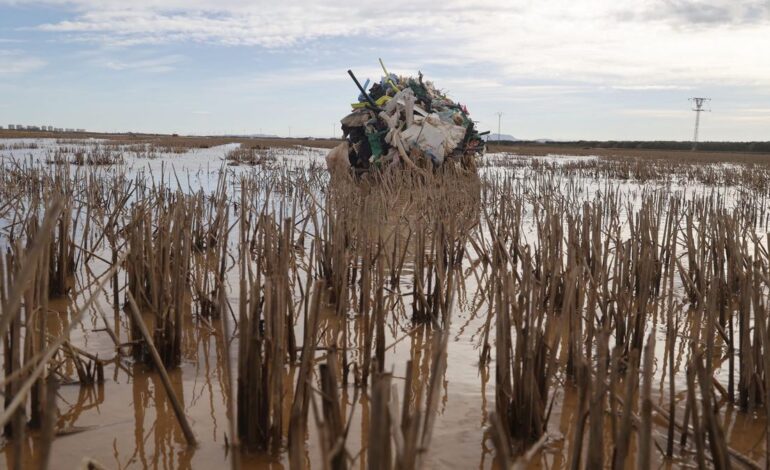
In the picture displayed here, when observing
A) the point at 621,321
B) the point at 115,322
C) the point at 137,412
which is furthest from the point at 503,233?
the point at 137,412

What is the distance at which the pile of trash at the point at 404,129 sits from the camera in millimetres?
11586

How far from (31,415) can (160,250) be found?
1.19m

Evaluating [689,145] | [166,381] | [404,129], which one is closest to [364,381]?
[166,381]

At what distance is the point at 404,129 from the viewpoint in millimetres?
12047

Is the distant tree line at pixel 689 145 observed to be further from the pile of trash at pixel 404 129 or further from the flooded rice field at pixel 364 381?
the flooded rice field at pixel 364 381

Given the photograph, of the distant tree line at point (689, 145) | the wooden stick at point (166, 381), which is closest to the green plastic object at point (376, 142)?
the wooden stick at point (166, 381)

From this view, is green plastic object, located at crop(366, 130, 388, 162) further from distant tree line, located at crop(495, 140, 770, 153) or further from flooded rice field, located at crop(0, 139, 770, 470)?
distant tree line, located at crop(495, 140, 770, 153)

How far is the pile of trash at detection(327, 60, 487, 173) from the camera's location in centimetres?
1159

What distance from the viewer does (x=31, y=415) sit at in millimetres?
2369

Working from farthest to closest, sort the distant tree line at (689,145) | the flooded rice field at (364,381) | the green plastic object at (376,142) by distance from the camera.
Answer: the distant tree line at (689,145), the green plastic object at (376,142), the flooded rice field at (364,381)

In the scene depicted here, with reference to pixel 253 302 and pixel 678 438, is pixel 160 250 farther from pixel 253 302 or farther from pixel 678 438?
pixel 678 438

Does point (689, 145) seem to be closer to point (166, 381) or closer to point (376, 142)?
point (376, 142)

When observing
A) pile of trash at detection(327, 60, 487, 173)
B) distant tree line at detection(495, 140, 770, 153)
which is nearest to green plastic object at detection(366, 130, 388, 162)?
pile of trash at detection(327, 60, 487, 173)

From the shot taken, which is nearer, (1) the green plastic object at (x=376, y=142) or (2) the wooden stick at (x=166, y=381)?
(2) the wooden stick at (x=166, y=381)
